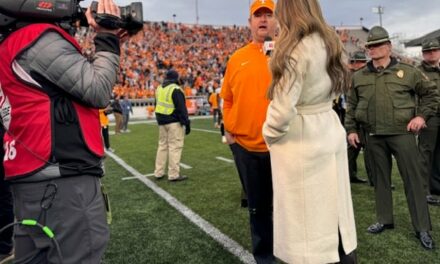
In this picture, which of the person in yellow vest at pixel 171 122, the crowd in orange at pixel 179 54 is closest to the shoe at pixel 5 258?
the person in yellow vest at pixel 171 122

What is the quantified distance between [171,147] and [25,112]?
583cm

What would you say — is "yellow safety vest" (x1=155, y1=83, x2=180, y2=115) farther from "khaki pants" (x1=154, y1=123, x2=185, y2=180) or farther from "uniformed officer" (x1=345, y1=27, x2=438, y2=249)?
"uniformed officer" (x1=345, y1=27, x2=438, y2=249)

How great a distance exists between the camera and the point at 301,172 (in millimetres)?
2344

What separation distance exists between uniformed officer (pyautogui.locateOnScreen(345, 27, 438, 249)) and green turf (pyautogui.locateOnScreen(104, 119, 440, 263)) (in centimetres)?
31

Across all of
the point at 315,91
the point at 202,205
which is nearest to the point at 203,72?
the point at 202,205

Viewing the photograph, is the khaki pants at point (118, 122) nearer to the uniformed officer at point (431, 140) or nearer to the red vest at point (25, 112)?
the uniformed officer at point (431, 140)

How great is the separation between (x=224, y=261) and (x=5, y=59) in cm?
261

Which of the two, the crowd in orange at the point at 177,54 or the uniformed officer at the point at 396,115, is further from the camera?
the crowd in orange at the point at 177,54

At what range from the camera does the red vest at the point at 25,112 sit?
1712mm

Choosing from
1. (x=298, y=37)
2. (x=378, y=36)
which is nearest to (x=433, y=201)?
(x=378, y=36)

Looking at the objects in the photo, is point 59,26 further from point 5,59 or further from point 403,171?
point 403,171

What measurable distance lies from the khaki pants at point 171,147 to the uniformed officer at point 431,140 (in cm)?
409

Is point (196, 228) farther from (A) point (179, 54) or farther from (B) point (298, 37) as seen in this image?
(A) point (179, 54)

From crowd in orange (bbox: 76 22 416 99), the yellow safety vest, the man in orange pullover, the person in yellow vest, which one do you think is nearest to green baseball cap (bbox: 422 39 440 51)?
the man in orange pullover
